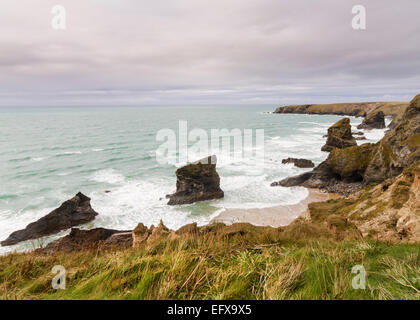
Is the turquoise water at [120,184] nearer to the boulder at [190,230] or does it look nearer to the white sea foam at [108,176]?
the white sea foam at [108,176]

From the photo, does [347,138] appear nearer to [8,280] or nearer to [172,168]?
[172,168]

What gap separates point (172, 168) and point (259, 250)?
30498 millimetres

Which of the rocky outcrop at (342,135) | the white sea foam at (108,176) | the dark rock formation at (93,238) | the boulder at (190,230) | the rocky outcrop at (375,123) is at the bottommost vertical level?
the dark rock formation at (93,238)

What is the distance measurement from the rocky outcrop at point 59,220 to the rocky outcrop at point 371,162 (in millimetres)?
20682

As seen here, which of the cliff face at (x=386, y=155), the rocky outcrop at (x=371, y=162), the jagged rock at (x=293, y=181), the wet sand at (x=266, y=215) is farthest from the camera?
the jagged rock at (x=293, y=181)

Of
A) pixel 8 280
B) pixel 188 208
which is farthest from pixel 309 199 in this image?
pixel 8 280

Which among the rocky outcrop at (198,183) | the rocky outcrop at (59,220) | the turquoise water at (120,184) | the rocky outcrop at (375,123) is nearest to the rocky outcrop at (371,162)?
the turquoise water at (120,184)

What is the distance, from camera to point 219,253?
4250mm

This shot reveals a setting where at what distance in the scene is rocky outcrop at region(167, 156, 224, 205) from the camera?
22781 mm

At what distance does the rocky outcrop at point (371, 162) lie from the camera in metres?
18.8

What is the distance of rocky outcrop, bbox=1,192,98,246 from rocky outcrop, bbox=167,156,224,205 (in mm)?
7944

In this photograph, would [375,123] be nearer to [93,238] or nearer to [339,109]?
[339,109]

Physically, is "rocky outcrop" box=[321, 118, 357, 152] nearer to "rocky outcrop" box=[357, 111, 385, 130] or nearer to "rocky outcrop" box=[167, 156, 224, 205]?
"rocky outcrop" box=[167, 156, 224, 205]
